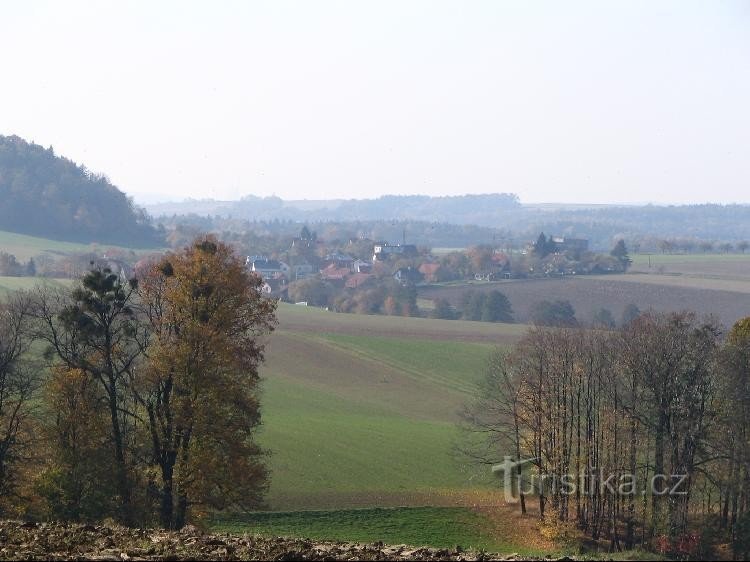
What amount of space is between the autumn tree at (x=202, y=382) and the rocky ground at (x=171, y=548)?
6.74 m

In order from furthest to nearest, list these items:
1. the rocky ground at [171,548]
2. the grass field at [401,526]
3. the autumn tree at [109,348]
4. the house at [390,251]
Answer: the house at [390,251]
the grass field at [401,526]
the autumn tree at [109,348]
the rocky ground at [171,548]

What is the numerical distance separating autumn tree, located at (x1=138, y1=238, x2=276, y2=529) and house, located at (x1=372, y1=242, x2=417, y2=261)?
4958 inches

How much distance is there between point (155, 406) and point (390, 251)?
5632 inches

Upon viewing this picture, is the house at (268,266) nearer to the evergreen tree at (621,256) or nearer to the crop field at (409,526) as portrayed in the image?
the evergreen tree at (621,256)

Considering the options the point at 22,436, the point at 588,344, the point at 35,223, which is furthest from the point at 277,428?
the point at 35,223

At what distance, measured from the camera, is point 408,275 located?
13025cm

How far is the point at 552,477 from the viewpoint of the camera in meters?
32.3

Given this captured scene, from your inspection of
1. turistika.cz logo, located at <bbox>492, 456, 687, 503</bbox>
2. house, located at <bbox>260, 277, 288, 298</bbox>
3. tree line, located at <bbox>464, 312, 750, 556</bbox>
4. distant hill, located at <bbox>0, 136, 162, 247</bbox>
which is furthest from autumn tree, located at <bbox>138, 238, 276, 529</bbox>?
distant hill, located at <bbox>0, 136, 162, 247</bbox>

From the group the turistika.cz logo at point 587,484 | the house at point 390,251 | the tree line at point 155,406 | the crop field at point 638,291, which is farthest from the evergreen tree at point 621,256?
the tree line at point 155,406

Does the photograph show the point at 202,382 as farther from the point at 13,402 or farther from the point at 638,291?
the point at 638,291

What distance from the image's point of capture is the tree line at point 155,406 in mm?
22531

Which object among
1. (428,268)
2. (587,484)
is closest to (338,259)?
(428,268)

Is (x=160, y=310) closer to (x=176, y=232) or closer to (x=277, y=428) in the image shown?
(x=277, y=428)

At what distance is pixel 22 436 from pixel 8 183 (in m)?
144
